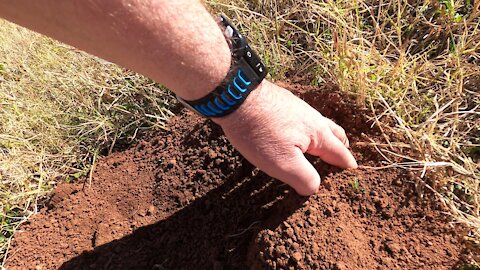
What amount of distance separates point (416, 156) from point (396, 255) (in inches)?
15.5

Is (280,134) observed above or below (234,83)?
below

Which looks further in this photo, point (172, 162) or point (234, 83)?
point (172, 162)

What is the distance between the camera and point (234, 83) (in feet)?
3.91

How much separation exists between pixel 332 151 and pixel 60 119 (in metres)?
1.55

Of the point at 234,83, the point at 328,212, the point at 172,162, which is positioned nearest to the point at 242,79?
the point at 234,83

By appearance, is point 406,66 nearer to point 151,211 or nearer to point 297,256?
point 297,256

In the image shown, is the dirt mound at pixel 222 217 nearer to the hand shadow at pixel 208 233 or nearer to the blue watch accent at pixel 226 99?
the hand shadow at pixel 208 233

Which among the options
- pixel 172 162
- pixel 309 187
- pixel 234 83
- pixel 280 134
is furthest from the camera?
pixel 172 162

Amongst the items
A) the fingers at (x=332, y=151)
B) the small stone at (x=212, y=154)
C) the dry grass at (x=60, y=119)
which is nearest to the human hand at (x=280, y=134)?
the fingers at (x=332, y=151)

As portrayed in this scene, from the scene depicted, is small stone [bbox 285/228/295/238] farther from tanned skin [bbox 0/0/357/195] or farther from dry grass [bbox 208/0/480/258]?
dry grass [bbox 208/0/480/258]

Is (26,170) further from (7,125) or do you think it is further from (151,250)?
(151,250)

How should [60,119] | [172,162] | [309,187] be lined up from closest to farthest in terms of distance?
[309,187] → [172,162] → [60,119]

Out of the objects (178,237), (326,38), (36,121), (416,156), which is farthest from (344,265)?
(36,121)

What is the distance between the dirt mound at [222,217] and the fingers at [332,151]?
4 cm
